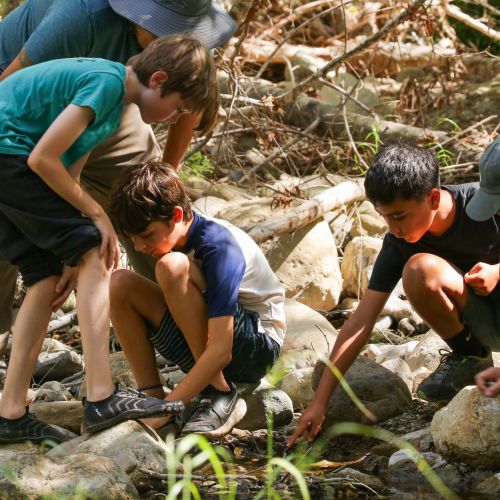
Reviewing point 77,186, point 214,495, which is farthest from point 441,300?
point 77,186

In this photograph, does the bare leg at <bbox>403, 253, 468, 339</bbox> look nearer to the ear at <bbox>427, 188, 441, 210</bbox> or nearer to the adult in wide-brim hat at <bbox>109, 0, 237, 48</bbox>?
the ear at <bbox>427, 188, 441, 210</bbox>

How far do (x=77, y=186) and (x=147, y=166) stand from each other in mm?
405

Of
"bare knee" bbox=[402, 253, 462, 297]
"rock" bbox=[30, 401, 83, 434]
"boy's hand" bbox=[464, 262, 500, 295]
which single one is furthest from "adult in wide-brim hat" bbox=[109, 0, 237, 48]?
"rock" bbox=[30, 401, 83, 434]

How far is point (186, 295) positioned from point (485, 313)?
1133 mm

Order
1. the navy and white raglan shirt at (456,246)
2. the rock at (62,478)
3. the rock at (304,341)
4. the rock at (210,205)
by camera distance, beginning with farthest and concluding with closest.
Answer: the rock at (210,205) < the rock at (304,341) < the navy and white raglan shirt at (456,246) < the rock at (62,478)

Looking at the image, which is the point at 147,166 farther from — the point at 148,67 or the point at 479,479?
the point at 479,479

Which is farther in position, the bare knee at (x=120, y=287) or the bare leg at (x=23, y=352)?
the bare knee at (x=120, y=287)

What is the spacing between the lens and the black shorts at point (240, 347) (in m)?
3.69

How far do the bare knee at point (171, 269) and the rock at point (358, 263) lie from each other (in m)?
2.21

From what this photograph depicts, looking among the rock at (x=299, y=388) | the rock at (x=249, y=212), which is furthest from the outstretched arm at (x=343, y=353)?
the rock at (x=249, y=212)

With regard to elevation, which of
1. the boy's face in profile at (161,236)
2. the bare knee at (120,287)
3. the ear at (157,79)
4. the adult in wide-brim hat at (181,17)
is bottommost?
the bare knee at (120,287)

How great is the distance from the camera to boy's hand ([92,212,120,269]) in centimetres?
324

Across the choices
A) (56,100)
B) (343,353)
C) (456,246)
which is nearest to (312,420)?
(343,353)

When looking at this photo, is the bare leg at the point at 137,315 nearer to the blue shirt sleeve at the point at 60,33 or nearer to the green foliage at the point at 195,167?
the blue shirt sleeve at the point at 60,33
